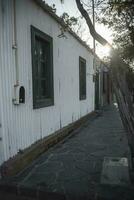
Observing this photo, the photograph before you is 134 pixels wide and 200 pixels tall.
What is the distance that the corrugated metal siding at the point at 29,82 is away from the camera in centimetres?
435

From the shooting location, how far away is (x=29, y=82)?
17.3 ft

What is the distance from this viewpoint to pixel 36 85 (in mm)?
5801

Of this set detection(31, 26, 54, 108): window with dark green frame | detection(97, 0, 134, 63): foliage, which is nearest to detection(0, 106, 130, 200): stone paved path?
detection(31, 26, 54, 108): window with dark green frame

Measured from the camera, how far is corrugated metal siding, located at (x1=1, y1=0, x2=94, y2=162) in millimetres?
4352

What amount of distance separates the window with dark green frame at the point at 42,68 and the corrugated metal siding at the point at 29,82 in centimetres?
16

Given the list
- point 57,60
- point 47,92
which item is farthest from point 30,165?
point 57,60

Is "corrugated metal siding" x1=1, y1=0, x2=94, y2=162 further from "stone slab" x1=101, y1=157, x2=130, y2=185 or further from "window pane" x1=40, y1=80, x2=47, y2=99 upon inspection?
"stone slab" x1=101, y1=157, x2=130, y2=185

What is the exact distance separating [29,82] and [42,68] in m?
1.22

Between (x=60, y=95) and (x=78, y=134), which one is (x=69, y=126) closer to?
(x=78, y=134)

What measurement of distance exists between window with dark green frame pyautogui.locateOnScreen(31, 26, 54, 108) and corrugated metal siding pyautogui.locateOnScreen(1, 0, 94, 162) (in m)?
0.16

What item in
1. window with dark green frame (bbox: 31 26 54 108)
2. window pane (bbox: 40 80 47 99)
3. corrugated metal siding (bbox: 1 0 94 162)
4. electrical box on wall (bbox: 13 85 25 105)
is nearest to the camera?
corrugated metal siding (bbox: 1 0 94 162)

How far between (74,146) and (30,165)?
1.80 m

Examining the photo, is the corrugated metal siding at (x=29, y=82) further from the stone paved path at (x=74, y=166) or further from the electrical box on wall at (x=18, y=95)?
the stone paved path at (x=74, y=166)

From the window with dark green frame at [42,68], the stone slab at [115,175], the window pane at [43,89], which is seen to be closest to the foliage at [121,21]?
the window with dark green frame at [42,68]
